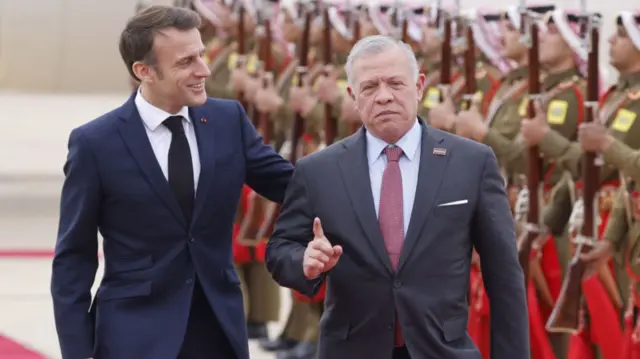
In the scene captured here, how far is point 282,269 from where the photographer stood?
346 cm

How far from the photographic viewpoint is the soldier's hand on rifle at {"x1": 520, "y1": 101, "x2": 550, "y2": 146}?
580cm

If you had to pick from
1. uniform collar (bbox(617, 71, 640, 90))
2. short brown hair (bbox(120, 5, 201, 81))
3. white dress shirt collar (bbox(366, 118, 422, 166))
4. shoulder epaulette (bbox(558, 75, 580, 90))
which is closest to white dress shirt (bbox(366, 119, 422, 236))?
white dress shirt collar (bbox(366, 118, 422, 166))

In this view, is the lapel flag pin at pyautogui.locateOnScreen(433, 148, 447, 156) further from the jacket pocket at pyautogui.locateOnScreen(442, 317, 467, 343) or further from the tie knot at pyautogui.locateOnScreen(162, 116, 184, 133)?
the tie knot at pyautogui.locateOnScreen(162, 116, 184, 133)

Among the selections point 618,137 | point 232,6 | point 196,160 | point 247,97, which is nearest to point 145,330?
point 196,160

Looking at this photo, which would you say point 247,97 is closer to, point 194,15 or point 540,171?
point 540,171

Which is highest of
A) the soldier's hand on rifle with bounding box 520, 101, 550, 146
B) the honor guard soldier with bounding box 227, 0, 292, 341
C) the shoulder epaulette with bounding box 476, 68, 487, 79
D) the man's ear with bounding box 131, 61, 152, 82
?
the man's ear with bounding box 131, 61, 152, 82

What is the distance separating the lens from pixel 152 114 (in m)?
3.79

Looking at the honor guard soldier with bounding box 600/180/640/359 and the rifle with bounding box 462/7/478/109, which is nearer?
the honor guard soldier with bounding box 600/180/640/359

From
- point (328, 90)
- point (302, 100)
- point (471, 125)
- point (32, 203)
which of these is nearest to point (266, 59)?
point (302, 100)

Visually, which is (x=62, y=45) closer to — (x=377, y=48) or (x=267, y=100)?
(x=267, y=100)

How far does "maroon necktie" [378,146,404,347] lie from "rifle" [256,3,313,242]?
3765 mm

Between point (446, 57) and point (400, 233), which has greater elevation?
point (400, 233)

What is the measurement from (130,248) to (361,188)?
24.2 inches

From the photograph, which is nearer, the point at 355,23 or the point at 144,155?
the point at 144,155
